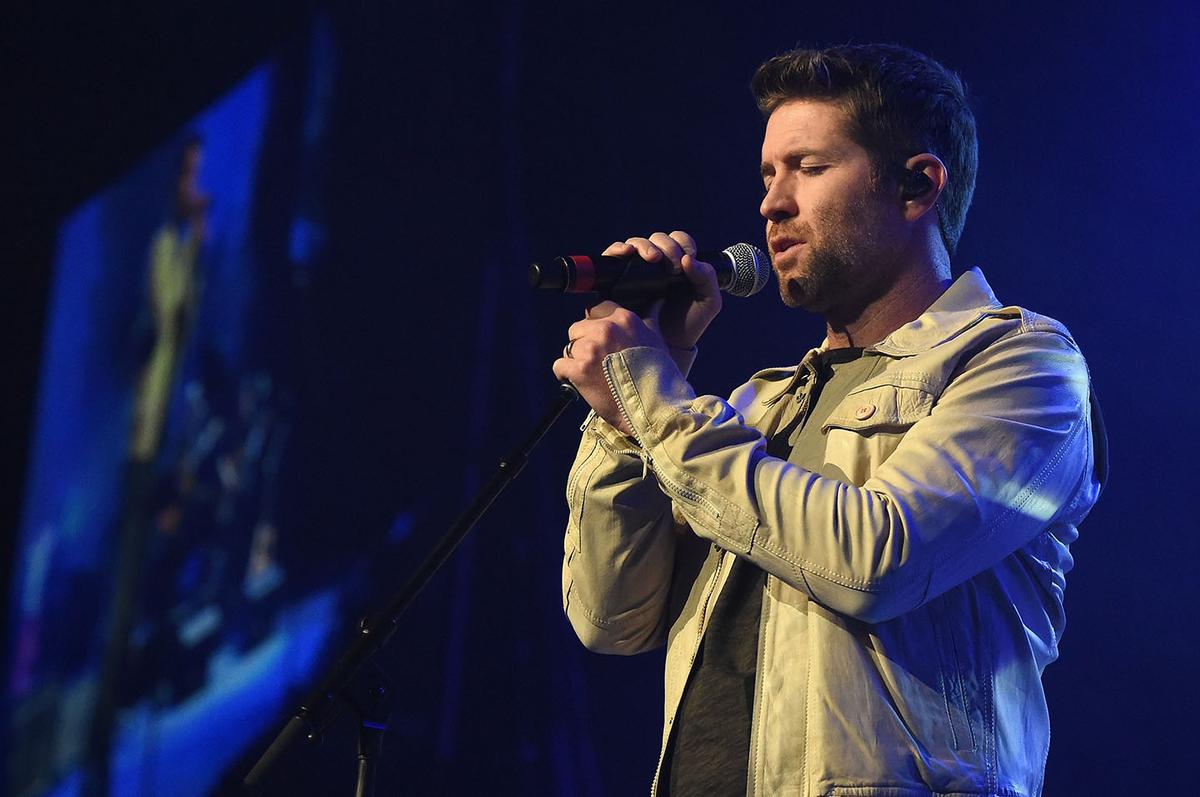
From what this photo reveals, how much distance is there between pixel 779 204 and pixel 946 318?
0.30 meters

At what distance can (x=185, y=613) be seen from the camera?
2.43 meters

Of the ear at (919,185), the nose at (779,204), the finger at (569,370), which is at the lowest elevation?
the finger at (569,370)

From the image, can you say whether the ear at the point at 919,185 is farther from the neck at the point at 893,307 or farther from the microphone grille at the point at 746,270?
the microphone grille at the point at 746,270

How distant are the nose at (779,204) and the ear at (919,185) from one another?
0.18 meters

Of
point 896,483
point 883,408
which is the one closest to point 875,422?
point 883,408

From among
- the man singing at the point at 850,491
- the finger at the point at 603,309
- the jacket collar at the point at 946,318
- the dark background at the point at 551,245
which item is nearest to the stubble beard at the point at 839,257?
the man singing at the point at 850,491

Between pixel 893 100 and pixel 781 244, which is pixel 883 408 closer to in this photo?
pixel 781 244

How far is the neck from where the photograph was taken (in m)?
1.64

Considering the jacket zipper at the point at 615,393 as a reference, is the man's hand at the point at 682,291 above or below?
above

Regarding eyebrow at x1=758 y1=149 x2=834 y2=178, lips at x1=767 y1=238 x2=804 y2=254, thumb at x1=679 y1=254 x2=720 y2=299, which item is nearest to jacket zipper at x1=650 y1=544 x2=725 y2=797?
thumb at x1=679 y1=254 x2=720 y2=299

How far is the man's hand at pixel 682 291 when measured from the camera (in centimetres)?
144

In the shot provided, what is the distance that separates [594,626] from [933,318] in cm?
63

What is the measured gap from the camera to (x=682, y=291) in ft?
4.88

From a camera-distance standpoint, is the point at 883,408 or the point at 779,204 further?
the point at 779,204
